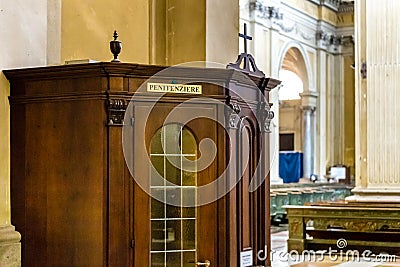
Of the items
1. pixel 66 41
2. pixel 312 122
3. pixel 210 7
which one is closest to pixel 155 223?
pixel 66 41

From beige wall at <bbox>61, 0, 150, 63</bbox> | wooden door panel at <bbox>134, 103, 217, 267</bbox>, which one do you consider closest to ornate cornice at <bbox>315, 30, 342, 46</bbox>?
beige wall at <bbox>61, 0, 150, 63</bbox>

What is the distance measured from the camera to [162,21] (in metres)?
7.89

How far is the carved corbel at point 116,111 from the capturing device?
17.7 ft

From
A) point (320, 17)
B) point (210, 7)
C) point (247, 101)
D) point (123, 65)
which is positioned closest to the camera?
point (123, 65)

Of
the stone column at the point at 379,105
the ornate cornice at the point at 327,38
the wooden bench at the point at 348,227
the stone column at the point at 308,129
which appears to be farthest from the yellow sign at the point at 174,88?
the ornate cornice at the point at 327,38

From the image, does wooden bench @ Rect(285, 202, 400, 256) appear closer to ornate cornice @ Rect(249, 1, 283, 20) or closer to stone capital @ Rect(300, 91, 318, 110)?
ornate cornice @ Rect(249, 1, 283, 20)

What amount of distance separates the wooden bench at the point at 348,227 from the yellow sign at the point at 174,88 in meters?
5.87

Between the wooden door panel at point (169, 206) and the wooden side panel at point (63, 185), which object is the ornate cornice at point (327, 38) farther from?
the wooden side panel at point (63, 185)

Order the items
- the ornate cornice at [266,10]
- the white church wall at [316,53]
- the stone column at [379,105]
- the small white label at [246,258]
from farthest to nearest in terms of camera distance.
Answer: the white church wall at [316,53]
the ornate cornice at [266,10]
the stone column at [379,105]
the small white label at [246,258]

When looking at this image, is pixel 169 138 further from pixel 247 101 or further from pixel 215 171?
pixel 247 101

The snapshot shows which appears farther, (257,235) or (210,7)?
(210,7)

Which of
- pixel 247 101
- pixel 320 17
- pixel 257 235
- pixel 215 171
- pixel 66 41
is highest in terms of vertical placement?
pixel 320 17

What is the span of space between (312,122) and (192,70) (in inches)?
863

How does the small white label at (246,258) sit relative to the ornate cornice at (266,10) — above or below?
below
